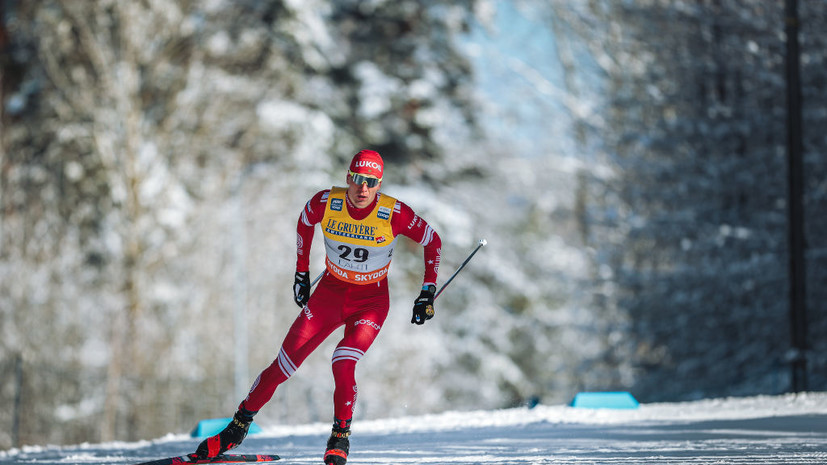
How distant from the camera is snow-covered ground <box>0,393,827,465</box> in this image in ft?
19.4

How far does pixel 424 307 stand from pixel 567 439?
1964 millimetres

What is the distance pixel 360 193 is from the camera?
218 inches

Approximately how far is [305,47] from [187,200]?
3.87m

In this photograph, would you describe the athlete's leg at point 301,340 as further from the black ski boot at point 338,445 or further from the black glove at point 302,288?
the black ski boot at point 338,445

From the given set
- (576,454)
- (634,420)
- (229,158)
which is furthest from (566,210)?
(576,454)

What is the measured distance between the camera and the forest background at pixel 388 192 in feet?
57.4

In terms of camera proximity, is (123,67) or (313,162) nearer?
(123,67)

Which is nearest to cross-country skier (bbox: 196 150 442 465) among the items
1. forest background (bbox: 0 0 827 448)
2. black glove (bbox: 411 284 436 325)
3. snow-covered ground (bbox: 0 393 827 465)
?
black glove (bbox: 411 284 436 325)

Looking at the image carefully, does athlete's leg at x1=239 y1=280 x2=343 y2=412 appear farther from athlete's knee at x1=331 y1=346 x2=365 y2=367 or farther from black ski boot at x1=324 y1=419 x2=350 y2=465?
black ski boot at x1=324 y1=419 x2=350 y2=465

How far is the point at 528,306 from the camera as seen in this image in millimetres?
21859

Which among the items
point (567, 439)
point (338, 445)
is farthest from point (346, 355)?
point (567, 439)

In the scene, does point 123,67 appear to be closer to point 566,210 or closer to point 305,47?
point 305,47

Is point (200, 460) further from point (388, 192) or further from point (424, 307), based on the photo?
point (388, 192)

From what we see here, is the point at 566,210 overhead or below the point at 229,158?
below
